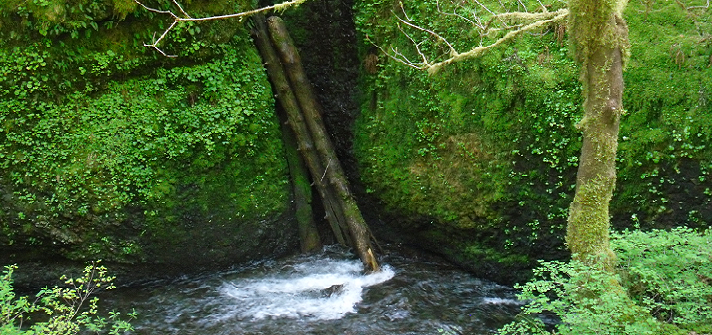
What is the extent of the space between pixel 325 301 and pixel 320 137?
277cm

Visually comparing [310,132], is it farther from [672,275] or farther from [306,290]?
[672,275]

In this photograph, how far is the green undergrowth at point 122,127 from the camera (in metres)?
6.70

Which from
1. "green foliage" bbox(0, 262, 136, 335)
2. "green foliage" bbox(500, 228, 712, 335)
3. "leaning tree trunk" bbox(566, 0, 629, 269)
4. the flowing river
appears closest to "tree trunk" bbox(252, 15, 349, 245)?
the flowing river

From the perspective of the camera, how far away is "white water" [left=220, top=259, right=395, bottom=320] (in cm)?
689

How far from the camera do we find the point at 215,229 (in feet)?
25.9

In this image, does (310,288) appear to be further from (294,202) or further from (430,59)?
(430,59)

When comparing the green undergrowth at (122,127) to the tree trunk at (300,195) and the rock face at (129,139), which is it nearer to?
the rock face at (129,139)

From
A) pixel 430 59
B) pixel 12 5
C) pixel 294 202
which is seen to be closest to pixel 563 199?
pixel 430 59

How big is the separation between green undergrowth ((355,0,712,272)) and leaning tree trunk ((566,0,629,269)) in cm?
151

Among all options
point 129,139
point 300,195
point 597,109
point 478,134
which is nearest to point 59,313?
point 129,139

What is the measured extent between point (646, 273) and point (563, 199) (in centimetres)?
197

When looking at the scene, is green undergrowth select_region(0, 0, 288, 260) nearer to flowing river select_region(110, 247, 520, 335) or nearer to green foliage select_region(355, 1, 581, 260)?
flowing river select_region(110, 247, 520, 335)

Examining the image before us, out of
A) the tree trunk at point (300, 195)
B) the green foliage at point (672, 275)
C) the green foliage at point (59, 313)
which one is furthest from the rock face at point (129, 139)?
the green foliage at point (672, 275)

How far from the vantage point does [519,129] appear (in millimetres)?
6945
